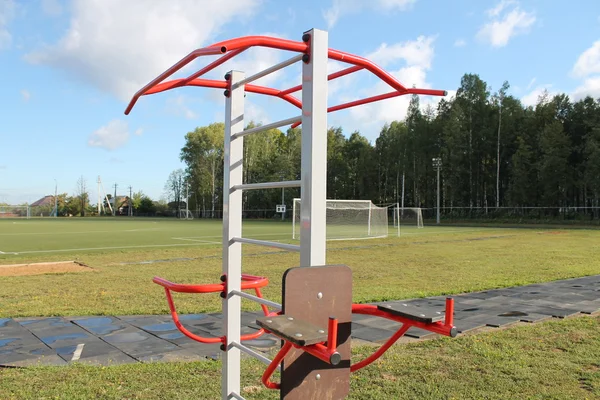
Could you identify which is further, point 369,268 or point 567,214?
point 567,214

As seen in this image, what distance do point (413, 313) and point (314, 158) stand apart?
28.7 inches

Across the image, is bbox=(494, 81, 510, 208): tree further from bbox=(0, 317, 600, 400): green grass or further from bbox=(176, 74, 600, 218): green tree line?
bbox=(0, 317, 600, 400): green grass

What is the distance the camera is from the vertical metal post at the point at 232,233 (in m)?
2.65

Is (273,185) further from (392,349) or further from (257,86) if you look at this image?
(392,349)

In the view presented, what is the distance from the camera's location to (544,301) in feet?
21.3

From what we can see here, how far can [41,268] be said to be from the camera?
1027 centimetres

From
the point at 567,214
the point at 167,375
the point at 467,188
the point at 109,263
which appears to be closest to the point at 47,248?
the point at 109,263

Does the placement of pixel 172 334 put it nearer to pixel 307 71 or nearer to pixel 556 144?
pixel 307 71

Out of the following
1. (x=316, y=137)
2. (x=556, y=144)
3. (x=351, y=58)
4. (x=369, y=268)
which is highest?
(x=556, y=144)

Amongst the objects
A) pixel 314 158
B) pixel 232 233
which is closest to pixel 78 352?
pixel 232 233

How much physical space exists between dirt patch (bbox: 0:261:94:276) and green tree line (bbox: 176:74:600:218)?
2059cm

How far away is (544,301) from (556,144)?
36641 millimetres

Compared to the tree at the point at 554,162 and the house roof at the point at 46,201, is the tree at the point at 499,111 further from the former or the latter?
the house roof at the point at 46,201

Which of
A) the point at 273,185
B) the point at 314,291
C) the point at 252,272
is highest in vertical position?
the point at 273,185
